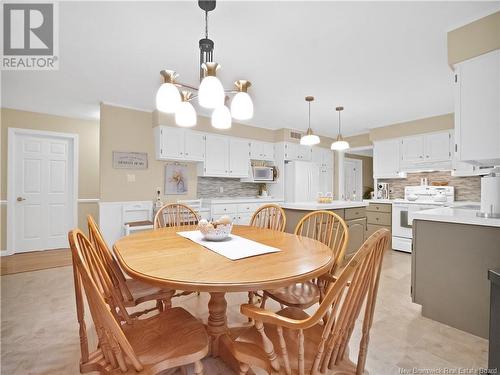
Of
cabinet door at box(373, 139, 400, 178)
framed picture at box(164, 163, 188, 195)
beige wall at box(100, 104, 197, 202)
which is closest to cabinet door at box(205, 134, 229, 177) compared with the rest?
framed picture at box(164, 163, 188, 195)

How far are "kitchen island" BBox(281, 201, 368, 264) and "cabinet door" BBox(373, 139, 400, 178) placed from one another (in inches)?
72.6

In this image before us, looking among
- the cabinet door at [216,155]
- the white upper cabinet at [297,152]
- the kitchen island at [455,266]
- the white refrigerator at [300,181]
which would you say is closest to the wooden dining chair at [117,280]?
the kitchen island at [455,266]

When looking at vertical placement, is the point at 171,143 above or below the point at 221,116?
above

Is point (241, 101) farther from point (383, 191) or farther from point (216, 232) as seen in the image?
point (383, 191)

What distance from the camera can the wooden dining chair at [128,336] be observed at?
2.76ft

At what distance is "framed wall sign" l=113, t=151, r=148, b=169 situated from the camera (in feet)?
12.8

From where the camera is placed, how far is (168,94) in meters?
1.53

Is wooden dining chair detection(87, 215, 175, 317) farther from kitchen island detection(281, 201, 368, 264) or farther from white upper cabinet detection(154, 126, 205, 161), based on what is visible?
white upper cabinet detection(154, 126, 205, 161)

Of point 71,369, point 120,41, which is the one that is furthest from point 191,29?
point 71,369

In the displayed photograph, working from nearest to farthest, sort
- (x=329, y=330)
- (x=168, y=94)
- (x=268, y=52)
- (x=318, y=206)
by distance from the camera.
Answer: (x=329, y=330), (x=168, y=94), (x=268, y=52), (x=318, y=206)

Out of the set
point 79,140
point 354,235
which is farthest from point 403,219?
point 79,140

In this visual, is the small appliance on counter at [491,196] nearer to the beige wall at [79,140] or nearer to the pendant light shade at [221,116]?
the pendant light shade at [221,116]

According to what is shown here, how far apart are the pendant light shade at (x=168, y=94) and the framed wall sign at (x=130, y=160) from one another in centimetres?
275

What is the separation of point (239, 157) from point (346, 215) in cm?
242
